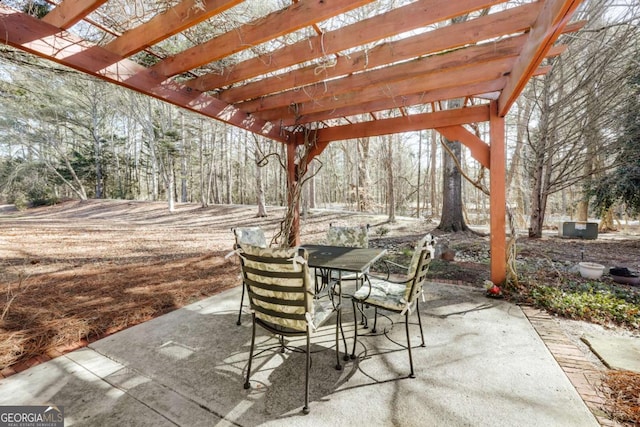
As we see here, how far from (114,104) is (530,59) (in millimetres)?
17751

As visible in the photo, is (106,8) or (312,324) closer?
(312,324)

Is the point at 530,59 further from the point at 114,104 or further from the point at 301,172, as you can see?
the point at 114,104

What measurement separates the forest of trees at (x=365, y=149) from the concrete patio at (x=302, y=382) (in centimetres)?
224

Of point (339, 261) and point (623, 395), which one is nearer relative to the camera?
point (623, 395)

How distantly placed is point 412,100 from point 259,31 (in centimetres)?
205

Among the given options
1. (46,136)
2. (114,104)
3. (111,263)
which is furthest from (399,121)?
(46,136)

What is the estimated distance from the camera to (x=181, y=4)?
1990 millimetres

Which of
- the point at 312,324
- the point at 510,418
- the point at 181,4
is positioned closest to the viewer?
the point at 510,418

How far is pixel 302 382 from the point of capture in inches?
74.0

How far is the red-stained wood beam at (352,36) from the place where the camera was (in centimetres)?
192

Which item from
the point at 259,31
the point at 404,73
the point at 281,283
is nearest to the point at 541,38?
the point at 404,73

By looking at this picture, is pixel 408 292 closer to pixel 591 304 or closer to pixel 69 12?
pixel 591 304

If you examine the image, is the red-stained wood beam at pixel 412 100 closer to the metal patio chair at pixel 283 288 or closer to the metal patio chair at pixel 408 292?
the metal patio chair at pixel 408 292

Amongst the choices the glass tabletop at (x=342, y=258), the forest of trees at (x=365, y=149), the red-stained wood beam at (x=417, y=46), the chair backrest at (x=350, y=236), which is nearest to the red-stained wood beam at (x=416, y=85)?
the red-stained wood beam at (x=417, y=46)
